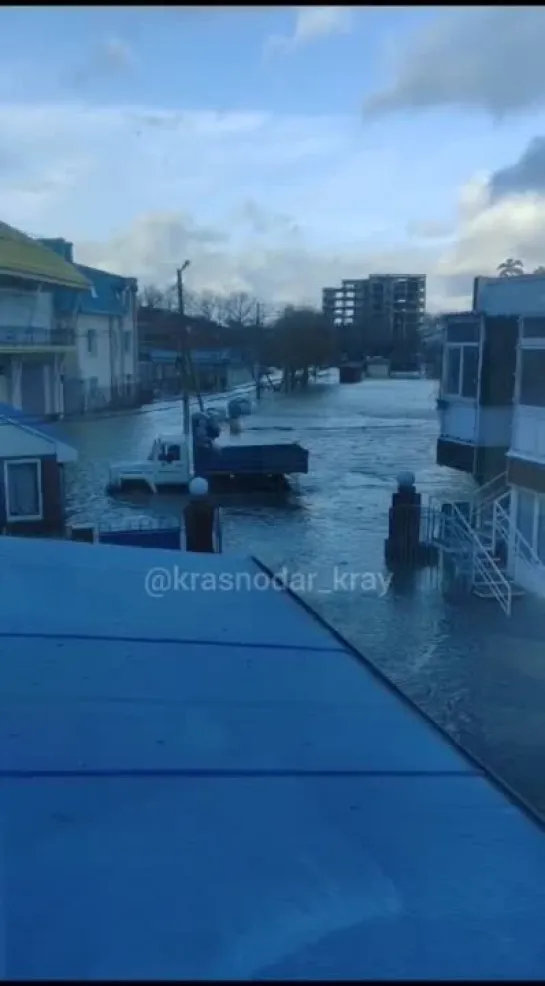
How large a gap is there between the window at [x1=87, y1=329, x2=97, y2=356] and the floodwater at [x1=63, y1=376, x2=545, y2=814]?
3.55 meters

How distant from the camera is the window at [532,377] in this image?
565 centimetres

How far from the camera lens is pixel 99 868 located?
119cm

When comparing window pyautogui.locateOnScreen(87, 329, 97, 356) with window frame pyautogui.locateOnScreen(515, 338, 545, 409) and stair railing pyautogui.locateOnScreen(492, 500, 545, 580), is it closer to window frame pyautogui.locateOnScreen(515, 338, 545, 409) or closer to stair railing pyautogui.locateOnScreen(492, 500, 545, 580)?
stair railing pyautogui.locateOnScreen(492, 500, 545, 580)

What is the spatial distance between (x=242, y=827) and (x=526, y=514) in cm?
500

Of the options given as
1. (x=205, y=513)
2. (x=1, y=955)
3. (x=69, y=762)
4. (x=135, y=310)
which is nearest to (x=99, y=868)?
→ (x=1, y=955)

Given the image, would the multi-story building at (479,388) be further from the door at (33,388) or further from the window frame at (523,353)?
the door at (33,388)

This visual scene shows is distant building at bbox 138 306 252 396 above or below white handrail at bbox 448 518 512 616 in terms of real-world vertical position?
above

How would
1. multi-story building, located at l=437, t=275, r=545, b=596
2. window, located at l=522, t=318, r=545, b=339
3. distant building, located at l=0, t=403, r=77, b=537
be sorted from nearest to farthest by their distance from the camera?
window, located at l=522, t=318, r=545, b=339 < multi-story building, located at l=437, t=275, r=545, b=596 < distant building, located at l=0, t=403, r=77, b=537

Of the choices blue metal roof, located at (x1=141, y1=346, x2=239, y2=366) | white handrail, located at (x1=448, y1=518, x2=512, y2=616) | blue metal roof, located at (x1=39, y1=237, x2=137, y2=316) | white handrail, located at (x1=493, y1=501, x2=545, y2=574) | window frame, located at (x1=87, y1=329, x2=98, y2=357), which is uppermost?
blue metal roof, located at (x1=39, y1=237, x2=137, y2=316)

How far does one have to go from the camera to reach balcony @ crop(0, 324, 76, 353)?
46.5ft

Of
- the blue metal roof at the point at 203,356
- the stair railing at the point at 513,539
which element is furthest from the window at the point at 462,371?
the blue metal roof at the point at 203,356

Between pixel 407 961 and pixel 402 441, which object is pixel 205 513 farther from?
pixel 402 441

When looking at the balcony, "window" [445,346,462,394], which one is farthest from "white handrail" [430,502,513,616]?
the balcony

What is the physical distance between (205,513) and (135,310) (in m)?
17.7
